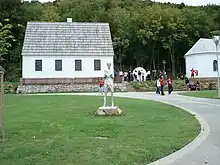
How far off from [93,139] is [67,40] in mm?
38993

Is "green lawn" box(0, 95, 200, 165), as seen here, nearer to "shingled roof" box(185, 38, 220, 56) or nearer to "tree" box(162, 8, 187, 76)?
"shingled roof" box(185, 38, 220, 56)

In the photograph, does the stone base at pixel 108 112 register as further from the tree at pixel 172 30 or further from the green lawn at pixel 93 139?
the tree at pixel 172 30

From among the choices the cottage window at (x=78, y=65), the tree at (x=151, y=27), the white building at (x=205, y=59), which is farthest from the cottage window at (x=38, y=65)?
the white building at (x=205, y=59)

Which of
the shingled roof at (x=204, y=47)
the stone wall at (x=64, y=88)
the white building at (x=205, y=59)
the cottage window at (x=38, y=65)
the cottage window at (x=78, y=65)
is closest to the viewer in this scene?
the stone wall at (x=64, y=88)

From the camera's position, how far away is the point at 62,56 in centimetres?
4666

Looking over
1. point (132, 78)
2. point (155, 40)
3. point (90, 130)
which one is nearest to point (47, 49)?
point (132, 78)

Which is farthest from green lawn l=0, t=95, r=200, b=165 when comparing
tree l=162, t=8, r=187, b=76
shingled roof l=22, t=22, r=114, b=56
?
tree l=162, t=8, r=187, b=76

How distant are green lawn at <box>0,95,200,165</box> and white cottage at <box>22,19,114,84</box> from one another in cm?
3061

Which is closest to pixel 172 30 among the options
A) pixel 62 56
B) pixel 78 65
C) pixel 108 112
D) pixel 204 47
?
pixel 204 47

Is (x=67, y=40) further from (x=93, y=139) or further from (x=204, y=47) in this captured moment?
(x=93, y=139)

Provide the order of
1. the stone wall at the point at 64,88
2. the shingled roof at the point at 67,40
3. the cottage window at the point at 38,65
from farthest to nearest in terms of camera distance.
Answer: the shingled roof at the point at 67,40, the cottage window at the point at 38,65, the stone wall at the point at 64,88

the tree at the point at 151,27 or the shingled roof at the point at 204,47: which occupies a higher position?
the tree at the point at 151,27

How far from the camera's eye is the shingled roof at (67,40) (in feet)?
153

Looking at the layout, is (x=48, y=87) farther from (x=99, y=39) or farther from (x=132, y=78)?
(x=132, y=78)
